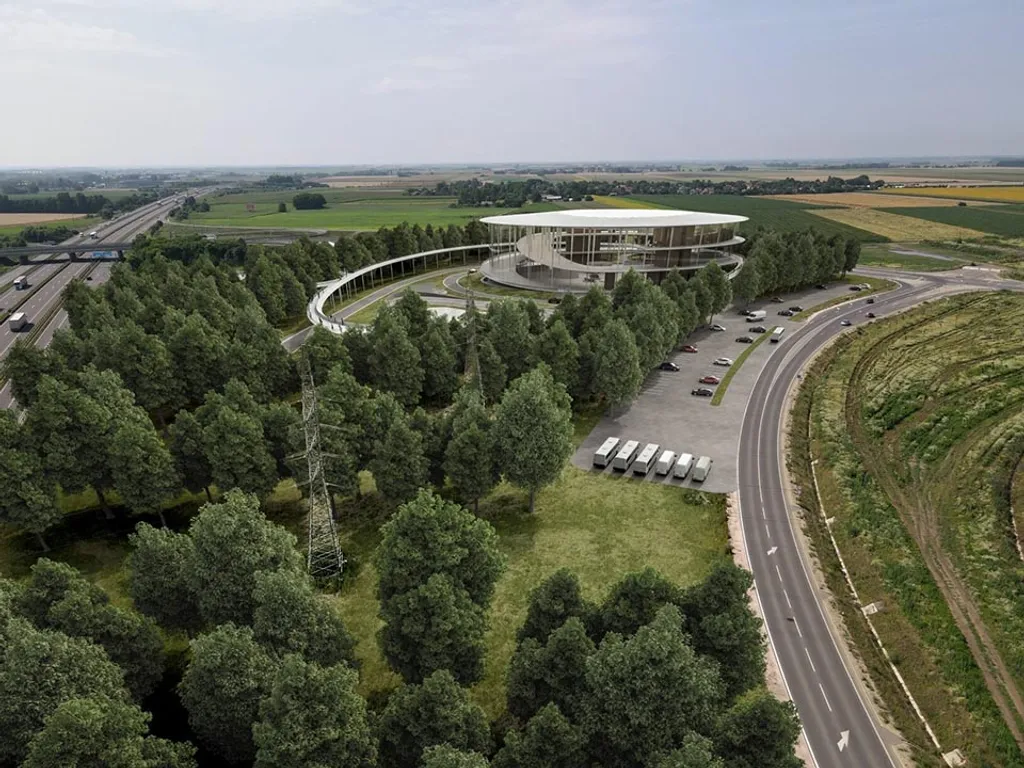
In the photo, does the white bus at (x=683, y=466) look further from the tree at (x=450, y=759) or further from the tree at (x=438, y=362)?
the tree at (x=450, y=759)

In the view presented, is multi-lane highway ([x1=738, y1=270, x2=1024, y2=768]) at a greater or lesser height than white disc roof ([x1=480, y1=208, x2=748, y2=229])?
lesser

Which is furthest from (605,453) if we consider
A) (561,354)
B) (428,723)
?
(428,723)

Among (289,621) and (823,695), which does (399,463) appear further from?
(823,695)

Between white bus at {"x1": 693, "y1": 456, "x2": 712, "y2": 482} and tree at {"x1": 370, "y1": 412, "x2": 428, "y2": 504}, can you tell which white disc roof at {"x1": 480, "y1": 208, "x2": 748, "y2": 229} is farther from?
tree at {"x1": 370, "y1": 412, "x2": 428, "y2": 504}

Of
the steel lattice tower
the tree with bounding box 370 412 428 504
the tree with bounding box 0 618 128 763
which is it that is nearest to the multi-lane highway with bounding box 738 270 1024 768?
the tree with bounding box 370 412 428 504

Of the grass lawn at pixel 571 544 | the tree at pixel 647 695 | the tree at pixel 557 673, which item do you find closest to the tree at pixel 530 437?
the grass lawn at pixel 571 544

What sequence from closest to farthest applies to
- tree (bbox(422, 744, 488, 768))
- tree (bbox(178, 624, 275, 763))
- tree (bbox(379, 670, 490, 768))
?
tree (bbox(422, 744, 488, 768))
tree (bbox(379, 670, 490, 768))
tree (bbox(178, 624, 275, 763))

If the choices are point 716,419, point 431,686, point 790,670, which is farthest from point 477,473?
point 716,419

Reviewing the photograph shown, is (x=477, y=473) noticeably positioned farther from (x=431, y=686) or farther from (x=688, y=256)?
(x=688, y=256)

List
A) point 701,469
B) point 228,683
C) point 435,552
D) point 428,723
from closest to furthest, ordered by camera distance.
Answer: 1. point 428,723
2. point 228,683
3. point 435,552
4. point 701,469
